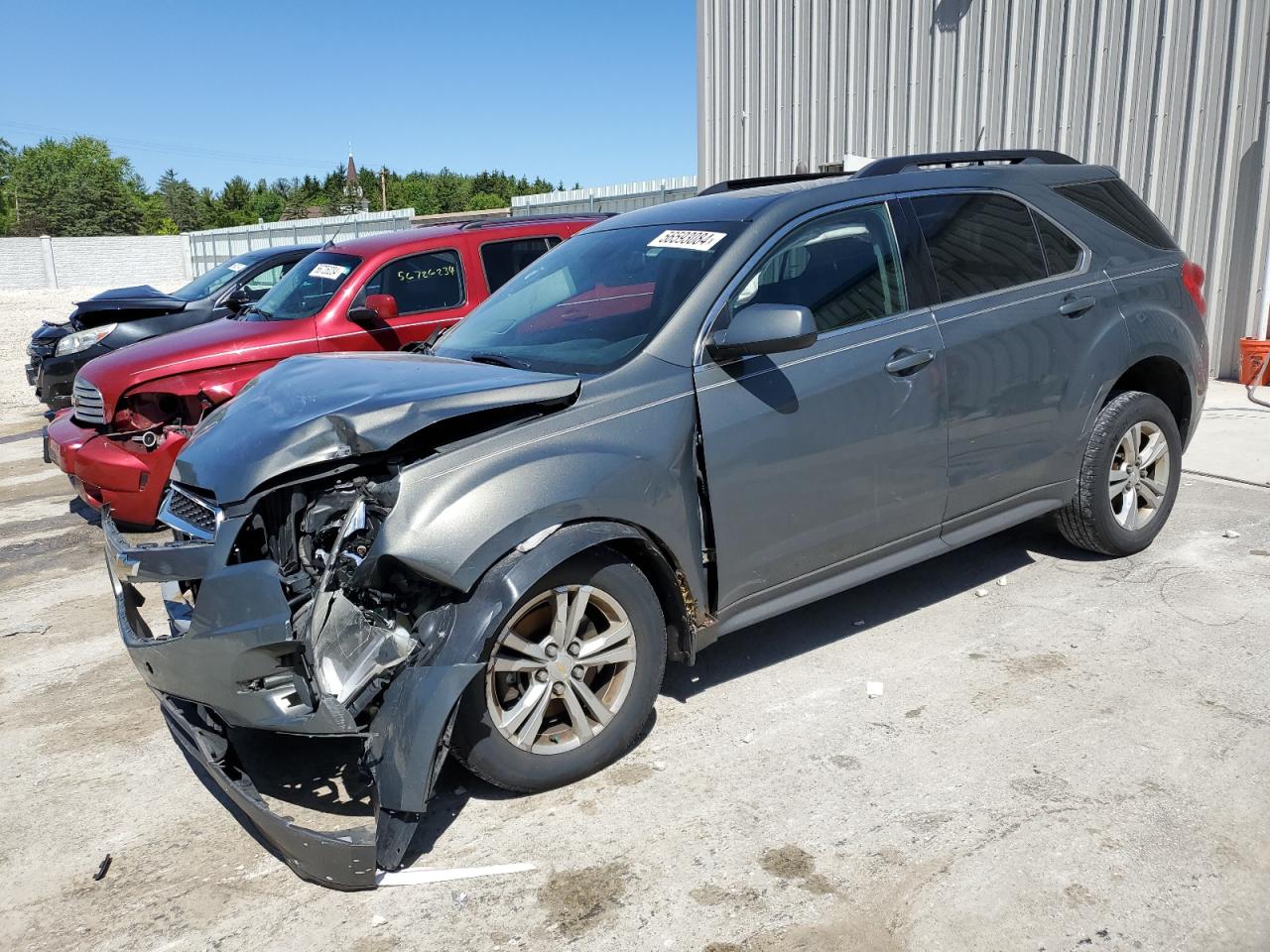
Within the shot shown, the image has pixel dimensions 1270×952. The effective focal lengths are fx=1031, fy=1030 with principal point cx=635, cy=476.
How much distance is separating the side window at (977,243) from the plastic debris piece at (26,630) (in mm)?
4645

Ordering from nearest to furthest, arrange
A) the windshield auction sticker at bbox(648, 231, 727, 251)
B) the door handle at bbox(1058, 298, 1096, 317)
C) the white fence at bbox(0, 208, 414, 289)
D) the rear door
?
the windshield auction sticker at bbox(648, 231, 727, 251) → the rear door → the door handle at bbox(1058, 298, 1096, 317) → the white fence at bbox(0, 208, 414, 289)

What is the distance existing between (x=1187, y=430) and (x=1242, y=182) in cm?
555

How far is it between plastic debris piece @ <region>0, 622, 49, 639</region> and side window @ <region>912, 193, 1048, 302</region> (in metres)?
4.65

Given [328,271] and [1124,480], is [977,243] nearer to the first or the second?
[1124,480]

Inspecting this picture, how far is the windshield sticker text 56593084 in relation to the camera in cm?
758

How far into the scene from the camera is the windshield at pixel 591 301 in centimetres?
380

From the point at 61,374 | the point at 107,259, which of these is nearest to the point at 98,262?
the point at 107,259

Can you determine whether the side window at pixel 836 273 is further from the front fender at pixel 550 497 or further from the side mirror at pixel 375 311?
the side mirror at pixel 375 311

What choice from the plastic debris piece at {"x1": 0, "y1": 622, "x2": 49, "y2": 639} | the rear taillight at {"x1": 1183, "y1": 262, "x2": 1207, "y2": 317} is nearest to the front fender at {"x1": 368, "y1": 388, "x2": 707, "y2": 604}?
the rear taillight at {"x1": 1183, "y1": 262, "x2": 1207, "y2": 317}

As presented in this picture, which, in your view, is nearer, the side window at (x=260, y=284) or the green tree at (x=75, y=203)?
the side window at (x=260, y=284)

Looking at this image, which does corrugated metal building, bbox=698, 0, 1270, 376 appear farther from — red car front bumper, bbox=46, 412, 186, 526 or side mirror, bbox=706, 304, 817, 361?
red car front bumper, bbox=46, 412, 186, 526

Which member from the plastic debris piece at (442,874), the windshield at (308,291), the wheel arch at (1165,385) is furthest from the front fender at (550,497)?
the windshield at (308,291)

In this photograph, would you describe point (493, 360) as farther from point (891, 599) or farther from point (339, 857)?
point (891, 599)

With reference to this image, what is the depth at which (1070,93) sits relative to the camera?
1070 centimetres
